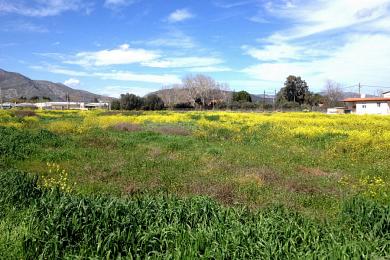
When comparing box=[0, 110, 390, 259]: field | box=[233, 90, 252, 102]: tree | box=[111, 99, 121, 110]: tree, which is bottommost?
box=[0, 110, 390, 259]: field

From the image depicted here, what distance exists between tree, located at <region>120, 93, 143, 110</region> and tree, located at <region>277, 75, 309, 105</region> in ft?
104

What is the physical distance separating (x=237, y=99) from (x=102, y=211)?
89.8m

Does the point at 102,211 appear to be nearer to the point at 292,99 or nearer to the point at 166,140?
the point at 166,140

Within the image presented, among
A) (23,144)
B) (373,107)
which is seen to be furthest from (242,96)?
(23,144)

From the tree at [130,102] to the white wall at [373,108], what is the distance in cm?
3957

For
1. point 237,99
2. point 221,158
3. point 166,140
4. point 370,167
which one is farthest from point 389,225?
point 237,99

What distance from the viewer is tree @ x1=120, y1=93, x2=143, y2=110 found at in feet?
234

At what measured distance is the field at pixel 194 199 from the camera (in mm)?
4723

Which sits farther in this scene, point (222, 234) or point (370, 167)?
point (370, 167)

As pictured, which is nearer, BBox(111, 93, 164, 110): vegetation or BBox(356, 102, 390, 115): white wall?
BBox(356, 102, 390, 115): white wall

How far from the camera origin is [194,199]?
20.5 ft

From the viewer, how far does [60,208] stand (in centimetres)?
529

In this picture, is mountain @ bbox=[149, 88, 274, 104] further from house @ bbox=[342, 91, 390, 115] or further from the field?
the field

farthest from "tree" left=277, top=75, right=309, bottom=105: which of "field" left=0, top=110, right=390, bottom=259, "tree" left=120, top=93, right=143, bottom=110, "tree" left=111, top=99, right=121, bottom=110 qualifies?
"field" left=0, top=110, right=390, bottom=259
